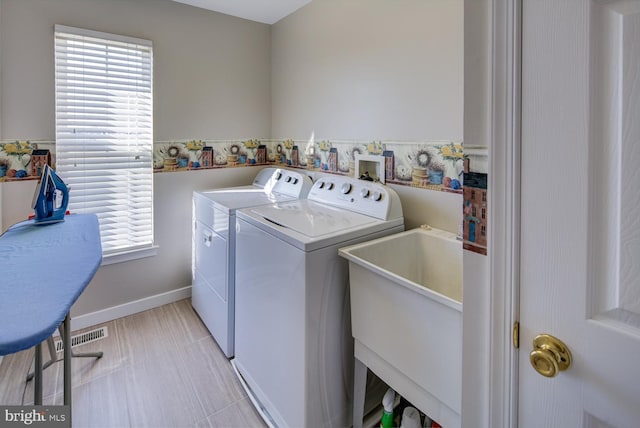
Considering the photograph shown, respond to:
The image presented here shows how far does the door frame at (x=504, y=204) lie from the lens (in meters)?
0.71

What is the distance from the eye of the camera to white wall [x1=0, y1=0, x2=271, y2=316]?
6.77 ft

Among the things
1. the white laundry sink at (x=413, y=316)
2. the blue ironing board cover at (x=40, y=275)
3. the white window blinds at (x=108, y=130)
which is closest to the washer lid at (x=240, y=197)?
the white window blinds at (x=108, y=130)

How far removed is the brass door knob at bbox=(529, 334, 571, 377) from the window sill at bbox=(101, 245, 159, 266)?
8.51 ft

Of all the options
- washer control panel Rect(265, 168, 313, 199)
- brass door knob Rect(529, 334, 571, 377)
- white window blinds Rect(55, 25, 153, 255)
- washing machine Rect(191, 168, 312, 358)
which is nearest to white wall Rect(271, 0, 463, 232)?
washer control panel Rect(265, 168, 313, 199)

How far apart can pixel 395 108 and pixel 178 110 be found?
1665 millimetres

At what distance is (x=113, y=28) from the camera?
232 cm

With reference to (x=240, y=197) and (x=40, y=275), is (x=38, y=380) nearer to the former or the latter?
(x=40, y=275)

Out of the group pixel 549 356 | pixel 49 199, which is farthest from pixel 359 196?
pixel 49 199

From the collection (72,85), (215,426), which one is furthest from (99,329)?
(72,85)

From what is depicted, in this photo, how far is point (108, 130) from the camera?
7.80 ft

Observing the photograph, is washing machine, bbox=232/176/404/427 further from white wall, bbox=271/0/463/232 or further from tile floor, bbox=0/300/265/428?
white wall, bbox=271/0/463/232

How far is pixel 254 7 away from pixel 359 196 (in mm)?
1774

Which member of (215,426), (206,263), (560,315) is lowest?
(215,426)

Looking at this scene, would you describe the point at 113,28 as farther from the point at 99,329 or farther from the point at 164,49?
the point at 99,329
